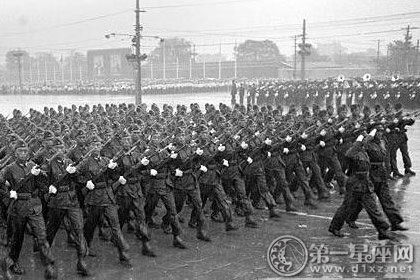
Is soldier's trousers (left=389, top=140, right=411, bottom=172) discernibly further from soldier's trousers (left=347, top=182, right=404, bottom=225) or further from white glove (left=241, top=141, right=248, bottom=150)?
white glove (left=241, top=141, right=248, bottom=150)

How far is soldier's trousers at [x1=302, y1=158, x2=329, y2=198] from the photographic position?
11180mm

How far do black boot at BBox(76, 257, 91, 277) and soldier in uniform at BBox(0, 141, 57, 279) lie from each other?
1.05 ft

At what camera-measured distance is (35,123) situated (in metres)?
14.1

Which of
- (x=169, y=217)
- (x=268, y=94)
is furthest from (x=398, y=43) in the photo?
(x=169, y=217)

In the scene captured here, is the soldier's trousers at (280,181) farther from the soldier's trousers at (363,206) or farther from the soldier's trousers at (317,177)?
the soldier's trousers at (363,206)

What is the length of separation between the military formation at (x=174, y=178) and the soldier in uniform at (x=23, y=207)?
0.01 m

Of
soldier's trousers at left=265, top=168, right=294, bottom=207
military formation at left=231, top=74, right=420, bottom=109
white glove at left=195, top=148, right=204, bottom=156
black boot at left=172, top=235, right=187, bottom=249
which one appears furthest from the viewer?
military formation at left=231, top=74, right=420, bottom=109

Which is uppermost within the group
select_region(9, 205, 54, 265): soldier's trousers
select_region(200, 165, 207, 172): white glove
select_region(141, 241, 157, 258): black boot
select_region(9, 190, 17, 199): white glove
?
select_region(200, 165, 207, 172): white glove

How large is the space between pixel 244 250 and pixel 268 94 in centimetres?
2593

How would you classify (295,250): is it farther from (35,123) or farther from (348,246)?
(35,123)

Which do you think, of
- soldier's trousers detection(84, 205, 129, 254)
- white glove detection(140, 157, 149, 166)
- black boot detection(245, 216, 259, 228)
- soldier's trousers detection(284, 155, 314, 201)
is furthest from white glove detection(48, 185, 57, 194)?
soldier's trousers detection(284, 155, 314, 201)

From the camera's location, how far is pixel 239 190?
31.3 ft

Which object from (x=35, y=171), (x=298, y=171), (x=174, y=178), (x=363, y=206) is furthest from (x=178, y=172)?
(x=298, y=171)

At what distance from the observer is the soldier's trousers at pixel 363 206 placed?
27.4 feet
